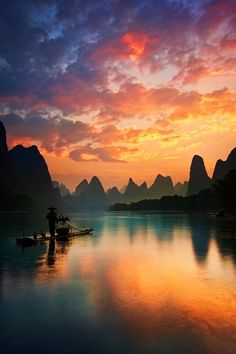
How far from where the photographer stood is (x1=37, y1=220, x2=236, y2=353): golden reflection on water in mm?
13040

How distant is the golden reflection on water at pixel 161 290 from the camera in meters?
13.0

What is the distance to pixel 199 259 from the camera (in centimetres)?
3103

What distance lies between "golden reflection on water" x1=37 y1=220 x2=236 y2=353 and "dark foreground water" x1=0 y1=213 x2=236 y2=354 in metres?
0.03

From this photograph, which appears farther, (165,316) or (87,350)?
(165,316)

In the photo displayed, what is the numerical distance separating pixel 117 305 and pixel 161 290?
3924 mm

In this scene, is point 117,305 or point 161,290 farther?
point 161,290

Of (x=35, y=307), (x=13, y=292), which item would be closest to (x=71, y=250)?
(x=13, y=292)

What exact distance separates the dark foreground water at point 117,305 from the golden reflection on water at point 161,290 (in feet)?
0.11

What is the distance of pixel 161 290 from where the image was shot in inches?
765

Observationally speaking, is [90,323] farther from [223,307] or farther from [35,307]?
[223,307]

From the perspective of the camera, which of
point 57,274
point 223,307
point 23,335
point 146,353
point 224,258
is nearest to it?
point 146,353

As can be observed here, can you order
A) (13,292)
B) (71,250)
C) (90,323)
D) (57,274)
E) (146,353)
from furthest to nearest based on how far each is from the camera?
(71,250), (57,274), (13,292), (90,323), (146,353)

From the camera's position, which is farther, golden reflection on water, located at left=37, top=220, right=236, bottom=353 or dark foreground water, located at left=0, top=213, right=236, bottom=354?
golden reflection on water, located at left=37, top=220, right=236, bottom=353

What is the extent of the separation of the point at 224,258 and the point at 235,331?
18.6 metres
